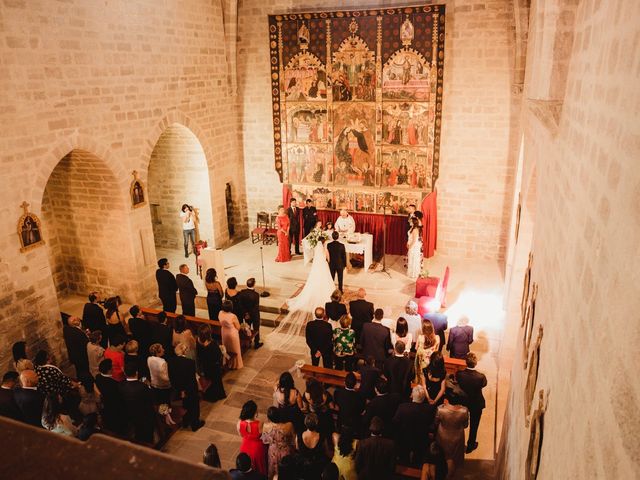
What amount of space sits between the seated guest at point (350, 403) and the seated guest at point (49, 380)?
3.90 meters

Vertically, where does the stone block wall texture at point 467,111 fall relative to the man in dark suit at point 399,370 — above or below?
above

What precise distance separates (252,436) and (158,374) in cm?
212

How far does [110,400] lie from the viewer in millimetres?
7176

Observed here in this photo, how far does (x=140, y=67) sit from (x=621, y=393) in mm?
11561

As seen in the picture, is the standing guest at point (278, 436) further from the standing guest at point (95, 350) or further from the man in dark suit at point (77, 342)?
the man in dark suit at point (77, 342)

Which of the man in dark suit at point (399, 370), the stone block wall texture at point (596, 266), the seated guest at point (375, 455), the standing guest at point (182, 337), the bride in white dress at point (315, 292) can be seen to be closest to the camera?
the stone block wall texture at point (596, 266)

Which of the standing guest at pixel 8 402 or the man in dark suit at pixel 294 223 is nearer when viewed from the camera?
the standing guest at pixel 8 402

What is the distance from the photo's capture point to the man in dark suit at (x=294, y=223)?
14297mm

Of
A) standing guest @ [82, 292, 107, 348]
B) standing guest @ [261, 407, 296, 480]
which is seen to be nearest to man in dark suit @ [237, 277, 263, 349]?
standing guest @ [82, 292, 107, 348]

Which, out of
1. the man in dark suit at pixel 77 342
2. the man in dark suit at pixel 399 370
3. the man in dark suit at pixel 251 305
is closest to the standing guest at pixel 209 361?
the man in dark suit at pixel 251 305

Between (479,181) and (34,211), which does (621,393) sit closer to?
(34,211)

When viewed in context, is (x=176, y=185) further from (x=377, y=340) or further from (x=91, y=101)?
(x=377, y=340)

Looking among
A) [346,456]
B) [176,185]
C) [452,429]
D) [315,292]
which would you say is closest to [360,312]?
[315,292]

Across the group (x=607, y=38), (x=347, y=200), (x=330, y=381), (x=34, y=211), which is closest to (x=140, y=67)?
(x=34, y=211)
